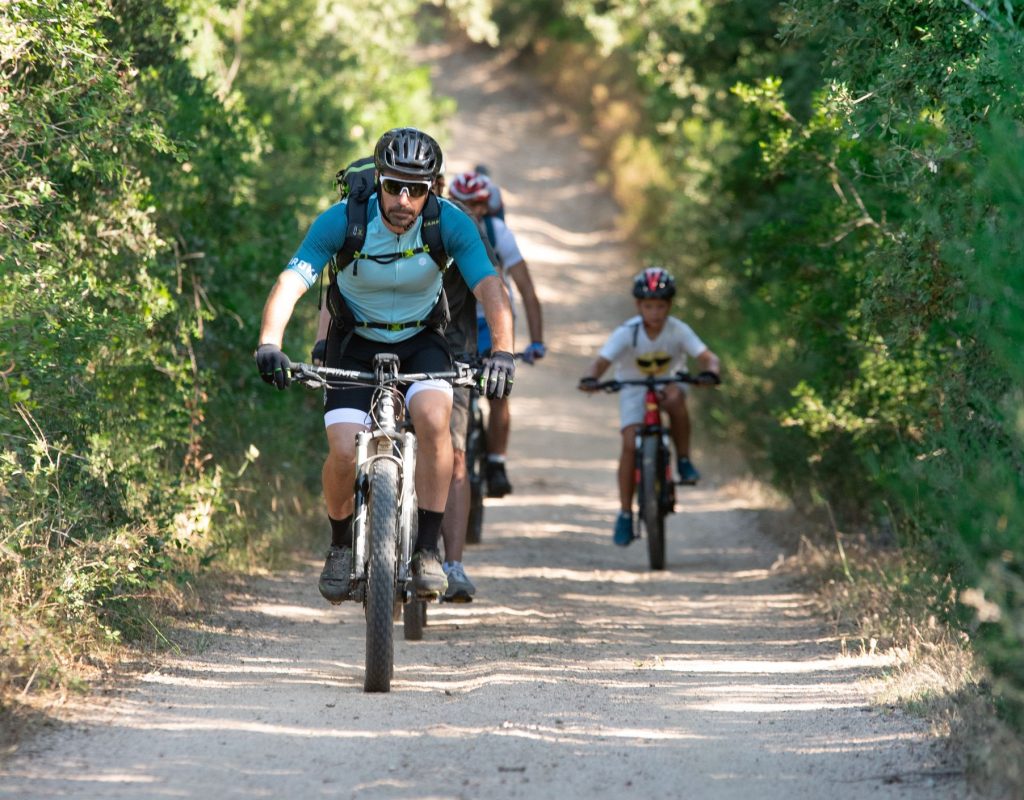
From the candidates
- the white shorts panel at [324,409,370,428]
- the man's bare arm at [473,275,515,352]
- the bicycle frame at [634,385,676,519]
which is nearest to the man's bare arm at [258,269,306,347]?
the white shorts panel at [324,409,370,428]

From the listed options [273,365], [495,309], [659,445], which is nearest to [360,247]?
[495,309]

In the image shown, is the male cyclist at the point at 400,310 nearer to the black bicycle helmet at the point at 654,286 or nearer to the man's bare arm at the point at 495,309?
the man's bare arm at the point at 495,309

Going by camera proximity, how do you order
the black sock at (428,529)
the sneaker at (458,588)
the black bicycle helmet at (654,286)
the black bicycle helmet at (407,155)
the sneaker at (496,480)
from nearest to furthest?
the black bicycle helmet at (407,155)
the black sock at (428,529)
the sneaker at (458,588)
the black bicycle helmet at (654,286)
the sneaker at (496,480)

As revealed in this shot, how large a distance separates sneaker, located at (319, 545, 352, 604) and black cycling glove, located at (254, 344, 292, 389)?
893 mm

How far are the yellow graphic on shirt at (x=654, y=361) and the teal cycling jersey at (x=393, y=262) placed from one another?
4.25 meters

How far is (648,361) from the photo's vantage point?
1062 cm

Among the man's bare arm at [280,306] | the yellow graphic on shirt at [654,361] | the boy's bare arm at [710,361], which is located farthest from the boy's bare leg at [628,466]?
the man's bare arm at [280,306]

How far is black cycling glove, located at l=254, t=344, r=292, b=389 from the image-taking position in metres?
5.72

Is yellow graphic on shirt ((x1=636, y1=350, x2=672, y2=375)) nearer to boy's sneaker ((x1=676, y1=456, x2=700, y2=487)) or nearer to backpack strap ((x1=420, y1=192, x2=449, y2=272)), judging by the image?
boy's sneaker ((x1=676, y1=456, x2=700, y2=487))

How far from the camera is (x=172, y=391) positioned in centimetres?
866

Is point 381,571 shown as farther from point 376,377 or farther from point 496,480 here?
point 496,480

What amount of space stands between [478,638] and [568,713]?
1.88m

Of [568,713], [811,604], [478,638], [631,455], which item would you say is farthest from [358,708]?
[631,455]

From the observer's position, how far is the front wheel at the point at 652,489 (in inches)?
403
